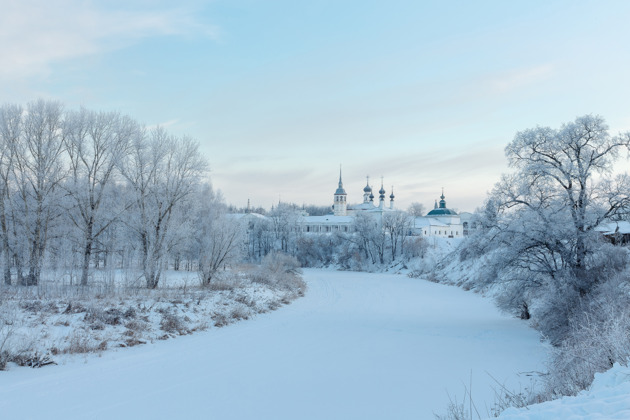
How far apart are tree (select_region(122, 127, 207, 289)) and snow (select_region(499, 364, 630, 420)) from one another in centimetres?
2120

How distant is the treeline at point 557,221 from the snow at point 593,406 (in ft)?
31.0

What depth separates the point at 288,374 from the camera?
1068 centimetres

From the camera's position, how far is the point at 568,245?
16.2m

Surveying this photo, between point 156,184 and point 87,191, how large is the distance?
3.42 metres

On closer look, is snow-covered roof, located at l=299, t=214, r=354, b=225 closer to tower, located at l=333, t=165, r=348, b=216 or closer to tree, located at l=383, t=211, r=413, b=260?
tower, located at l=333, t=165, r=348, b=216

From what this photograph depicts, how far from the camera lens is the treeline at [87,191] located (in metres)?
22.9

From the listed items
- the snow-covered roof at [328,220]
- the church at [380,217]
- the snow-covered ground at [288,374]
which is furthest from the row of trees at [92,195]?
the snow-covered roof at [328,220]

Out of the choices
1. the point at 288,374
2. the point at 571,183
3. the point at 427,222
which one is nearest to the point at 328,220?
the point at 427,222

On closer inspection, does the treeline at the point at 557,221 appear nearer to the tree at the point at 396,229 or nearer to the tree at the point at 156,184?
the tree at the point at 156,184

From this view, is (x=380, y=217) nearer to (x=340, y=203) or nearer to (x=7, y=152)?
(x=340, y=203)

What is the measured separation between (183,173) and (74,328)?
14.5 metres

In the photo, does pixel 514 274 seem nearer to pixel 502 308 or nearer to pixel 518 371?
pixel 502 308

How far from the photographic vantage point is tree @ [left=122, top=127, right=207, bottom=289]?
24.4 meters

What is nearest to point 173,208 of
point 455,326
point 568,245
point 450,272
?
point 455,326
